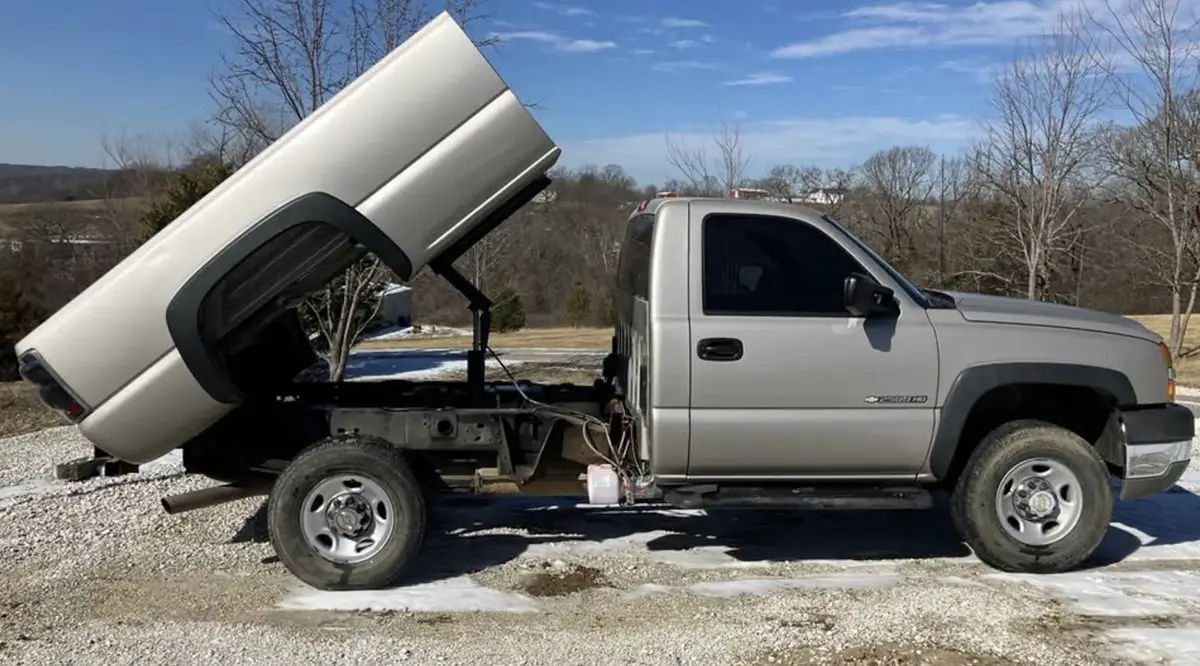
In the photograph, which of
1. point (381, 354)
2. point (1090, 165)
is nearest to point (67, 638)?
point (381, 354)

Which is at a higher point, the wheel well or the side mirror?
the side mirror

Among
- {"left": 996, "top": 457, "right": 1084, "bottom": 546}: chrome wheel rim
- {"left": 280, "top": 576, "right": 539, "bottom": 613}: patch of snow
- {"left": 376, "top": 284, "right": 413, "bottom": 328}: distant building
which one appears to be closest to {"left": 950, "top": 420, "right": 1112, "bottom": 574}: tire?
{"left": 996, "top": 457, "right": 1084, "bottom": 546}: chrome wheel rim

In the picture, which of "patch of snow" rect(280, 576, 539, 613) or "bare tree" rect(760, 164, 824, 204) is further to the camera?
"bare tree" rect(760, 164, 824, 204)

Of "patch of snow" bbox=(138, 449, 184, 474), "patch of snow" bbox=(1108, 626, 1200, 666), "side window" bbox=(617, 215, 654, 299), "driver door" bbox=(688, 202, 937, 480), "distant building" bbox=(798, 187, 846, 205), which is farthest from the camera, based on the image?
"distant building" bbox=(798, 187, 846, 205)

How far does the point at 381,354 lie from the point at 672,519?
13776 millimetres

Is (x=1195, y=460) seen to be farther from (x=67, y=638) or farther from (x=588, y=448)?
(x=67, y=638)

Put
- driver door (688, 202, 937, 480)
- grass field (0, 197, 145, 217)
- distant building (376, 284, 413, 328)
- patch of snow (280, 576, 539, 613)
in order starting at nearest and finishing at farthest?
1. patch of snow (280, 576, 539, 613)
2. driver door (688, 202, 937, 480)
3. grass field (0, 197, 145, 217)
4. distant building (376, 284, 413, 328)

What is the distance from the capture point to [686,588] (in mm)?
5281

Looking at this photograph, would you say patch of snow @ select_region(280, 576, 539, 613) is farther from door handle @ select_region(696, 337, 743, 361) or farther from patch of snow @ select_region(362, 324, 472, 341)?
patch of snow @ select_region(362, 324, 472, 341)

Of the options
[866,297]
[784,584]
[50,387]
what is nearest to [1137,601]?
[784,584]

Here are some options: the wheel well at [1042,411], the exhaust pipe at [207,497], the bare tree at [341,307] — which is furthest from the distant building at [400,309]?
the wheel well at [1042,411]

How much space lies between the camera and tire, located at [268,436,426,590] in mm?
5141

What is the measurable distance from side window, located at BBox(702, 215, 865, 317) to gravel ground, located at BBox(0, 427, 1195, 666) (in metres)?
1.52

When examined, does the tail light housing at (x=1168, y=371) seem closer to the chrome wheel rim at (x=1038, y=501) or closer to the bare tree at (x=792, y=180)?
the chrome wheel rim at (x=1038, y=501)
